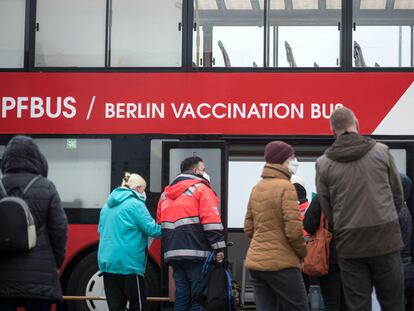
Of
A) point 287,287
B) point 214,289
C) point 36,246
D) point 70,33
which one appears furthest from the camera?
point 70,33

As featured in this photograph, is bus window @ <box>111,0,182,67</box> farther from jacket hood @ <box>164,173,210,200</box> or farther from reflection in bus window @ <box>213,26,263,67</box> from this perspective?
jacket hood @ <box>164,173,210,200</box>

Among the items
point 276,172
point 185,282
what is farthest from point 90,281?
point 276,172

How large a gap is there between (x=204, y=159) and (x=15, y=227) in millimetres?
4367

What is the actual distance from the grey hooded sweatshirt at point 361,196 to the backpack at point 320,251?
53.6 inches

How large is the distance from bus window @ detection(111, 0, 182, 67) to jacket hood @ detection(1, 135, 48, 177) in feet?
13.8

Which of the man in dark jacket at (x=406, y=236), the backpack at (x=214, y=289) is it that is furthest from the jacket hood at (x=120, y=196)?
the man in dark jacket at (x=406, y=236)

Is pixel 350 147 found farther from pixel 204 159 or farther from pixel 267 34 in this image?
pixel 267 34

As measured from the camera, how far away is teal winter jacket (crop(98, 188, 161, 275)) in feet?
24.5

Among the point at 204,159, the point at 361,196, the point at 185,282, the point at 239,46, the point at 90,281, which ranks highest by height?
the point at 239,46

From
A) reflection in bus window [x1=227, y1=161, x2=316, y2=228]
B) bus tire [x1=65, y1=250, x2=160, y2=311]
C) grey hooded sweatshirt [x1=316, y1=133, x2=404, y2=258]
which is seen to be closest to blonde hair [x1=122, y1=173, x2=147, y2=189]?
bus tire [x1=65, y1=250, x2=160, y2=311]

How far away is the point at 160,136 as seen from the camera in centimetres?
928

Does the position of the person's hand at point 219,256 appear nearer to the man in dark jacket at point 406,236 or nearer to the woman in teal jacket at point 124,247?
the woman in teal jacket at point 124,247

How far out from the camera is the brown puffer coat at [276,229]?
19.1 ft

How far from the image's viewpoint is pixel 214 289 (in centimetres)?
721
